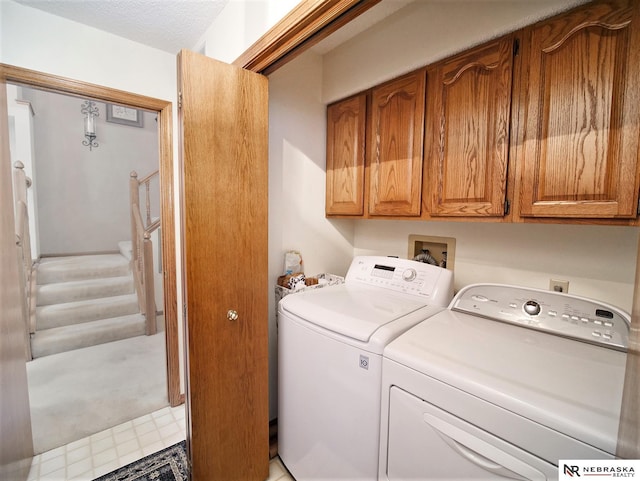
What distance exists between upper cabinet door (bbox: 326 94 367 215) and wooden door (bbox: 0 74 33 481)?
5.43ft

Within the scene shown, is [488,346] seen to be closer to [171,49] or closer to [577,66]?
[577,66]

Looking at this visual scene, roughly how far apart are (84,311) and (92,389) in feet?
4.32

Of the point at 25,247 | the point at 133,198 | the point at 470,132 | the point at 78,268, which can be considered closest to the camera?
the point at 470,132

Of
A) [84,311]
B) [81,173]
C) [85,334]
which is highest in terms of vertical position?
[81,173]

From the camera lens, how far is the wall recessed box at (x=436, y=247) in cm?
165

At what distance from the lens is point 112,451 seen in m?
1.68

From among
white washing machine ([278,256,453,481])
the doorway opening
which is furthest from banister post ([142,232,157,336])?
white washing machine ([278,256,453,481])

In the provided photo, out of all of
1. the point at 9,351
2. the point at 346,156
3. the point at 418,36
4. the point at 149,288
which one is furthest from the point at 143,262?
the point at 418,36

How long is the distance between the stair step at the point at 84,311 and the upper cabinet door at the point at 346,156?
3.00 meters

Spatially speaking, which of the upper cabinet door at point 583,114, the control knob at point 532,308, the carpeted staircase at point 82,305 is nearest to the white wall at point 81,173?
the carpeted staircase at point 82,305

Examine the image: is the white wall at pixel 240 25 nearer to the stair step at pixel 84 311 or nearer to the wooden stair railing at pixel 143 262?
the wooden stair railing at pixel 143 262

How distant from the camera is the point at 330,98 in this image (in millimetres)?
1851

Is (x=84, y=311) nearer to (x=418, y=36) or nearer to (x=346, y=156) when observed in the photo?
(x=346, y=156)

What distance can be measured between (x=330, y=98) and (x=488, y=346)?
1660 mm
